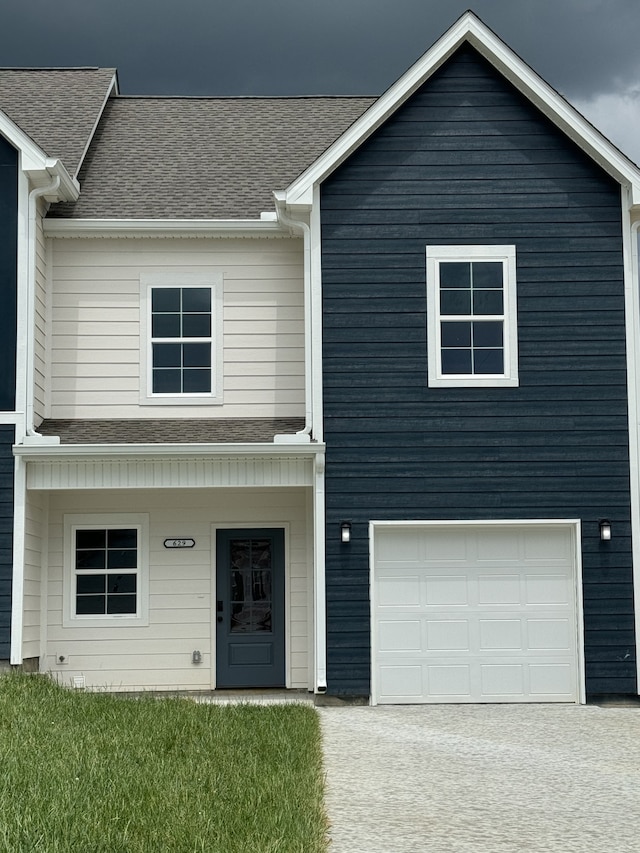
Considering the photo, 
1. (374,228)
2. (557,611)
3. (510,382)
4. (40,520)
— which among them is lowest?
(557,611)

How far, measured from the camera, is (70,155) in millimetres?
17000

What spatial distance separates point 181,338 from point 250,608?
3700 millimetres

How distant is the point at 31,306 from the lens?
15.0m

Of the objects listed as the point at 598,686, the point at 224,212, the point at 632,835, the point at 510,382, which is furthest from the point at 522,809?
the point at 224,212

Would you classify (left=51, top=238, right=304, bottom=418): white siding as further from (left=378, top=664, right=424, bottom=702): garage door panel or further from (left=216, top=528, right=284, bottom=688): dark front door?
(left=378, top=664, right=424, bottom=702): garage door panel

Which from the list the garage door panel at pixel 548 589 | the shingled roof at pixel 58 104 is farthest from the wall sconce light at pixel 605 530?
the shingled roof at pixel 58 104

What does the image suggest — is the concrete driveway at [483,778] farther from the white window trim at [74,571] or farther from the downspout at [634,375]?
the white window trim at [74,571]

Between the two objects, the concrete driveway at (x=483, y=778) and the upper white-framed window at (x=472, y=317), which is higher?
the upper white-framed window at (x=472, y=317)

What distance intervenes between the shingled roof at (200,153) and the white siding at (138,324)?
1.62ft

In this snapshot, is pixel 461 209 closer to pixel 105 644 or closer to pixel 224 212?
pixel 224 212

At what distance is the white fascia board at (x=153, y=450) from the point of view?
572 inches

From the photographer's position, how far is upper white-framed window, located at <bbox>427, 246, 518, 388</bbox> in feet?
49.2

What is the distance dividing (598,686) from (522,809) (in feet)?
20.9

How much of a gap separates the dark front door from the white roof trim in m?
4.54
